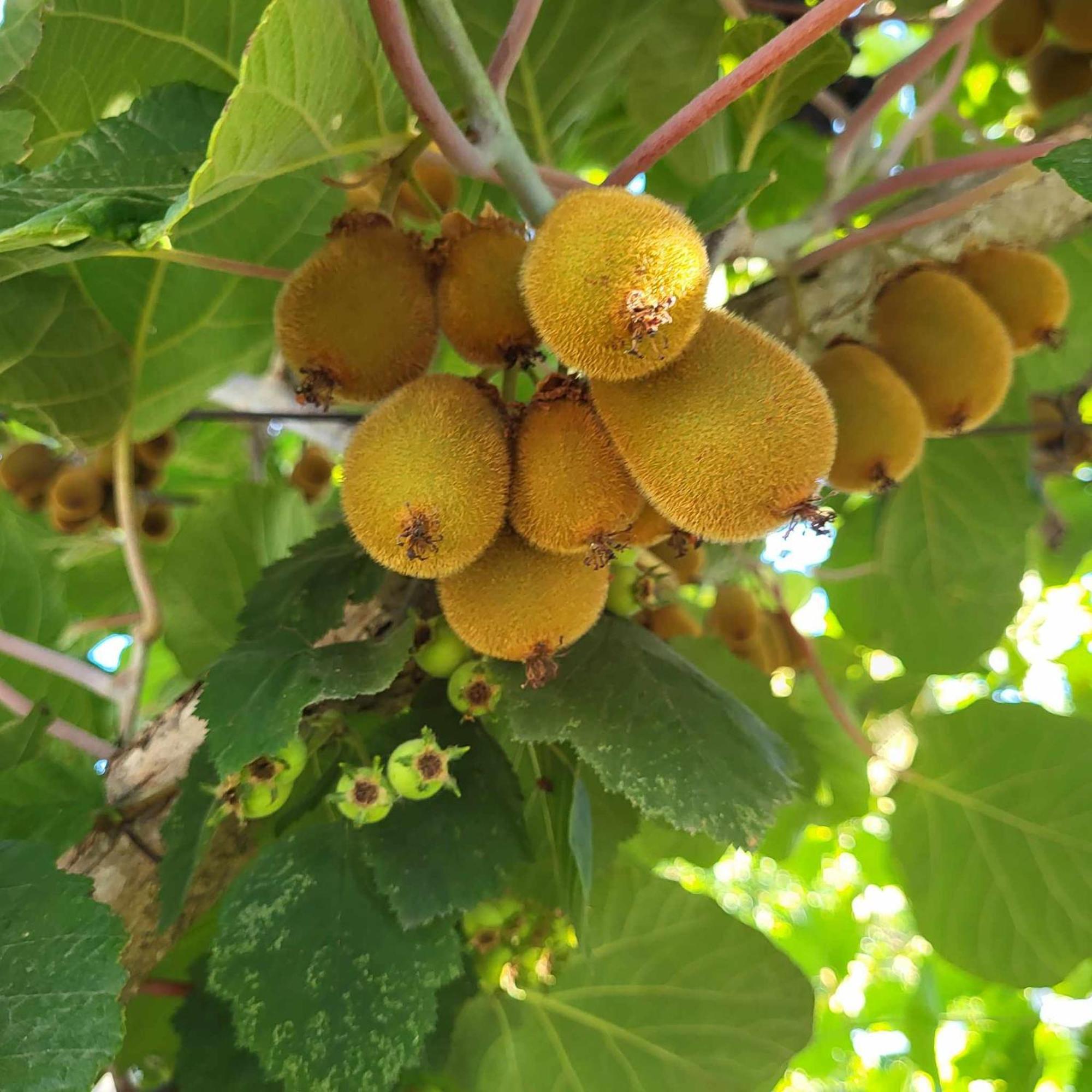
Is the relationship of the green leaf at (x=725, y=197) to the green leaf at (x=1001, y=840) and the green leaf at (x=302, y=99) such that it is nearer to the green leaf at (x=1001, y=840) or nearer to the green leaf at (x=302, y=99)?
the green leaf at (x=302, y=99)

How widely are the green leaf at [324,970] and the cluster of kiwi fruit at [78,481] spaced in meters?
0.81

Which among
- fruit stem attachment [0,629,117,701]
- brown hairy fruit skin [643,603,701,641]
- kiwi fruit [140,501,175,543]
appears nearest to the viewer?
fruit stem attachment [0,629,117,701]

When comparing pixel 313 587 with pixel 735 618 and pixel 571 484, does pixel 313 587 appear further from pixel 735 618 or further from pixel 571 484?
pixel 735 618

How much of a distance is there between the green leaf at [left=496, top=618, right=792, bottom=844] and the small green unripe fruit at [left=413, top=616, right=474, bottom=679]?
0.06m

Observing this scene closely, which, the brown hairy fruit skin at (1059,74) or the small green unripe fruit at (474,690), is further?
the brown hairy fruit skin at (1059,74)

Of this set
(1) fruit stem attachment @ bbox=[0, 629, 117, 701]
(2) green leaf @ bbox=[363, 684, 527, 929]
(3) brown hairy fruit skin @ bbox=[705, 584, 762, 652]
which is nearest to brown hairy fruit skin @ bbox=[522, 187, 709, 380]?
(2) green leaf @ bbox=[363, 684, 527, 929]

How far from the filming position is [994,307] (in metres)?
1.02

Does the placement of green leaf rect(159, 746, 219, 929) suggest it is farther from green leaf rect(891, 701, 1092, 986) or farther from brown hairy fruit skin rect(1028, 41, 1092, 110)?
brown hairy fruit skin rect(1028, 41, 1092, 110)

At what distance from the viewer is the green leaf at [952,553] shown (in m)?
1.40

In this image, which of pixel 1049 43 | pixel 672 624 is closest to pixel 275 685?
pixel 672 624

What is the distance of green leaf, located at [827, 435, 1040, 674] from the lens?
1.40 m

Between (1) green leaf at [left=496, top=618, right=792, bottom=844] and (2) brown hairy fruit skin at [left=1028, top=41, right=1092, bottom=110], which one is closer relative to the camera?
(1) green leaf at [left=496, top=618, right=792, bottom=844]

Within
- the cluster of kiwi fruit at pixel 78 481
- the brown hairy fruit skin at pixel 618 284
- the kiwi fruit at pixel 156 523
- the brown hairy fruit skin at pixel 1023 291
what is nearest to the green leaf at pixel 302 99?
the brown hairy fruit skin at pixel 618 284

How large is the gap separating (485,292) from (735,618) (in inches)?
32.9
